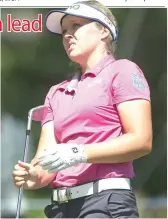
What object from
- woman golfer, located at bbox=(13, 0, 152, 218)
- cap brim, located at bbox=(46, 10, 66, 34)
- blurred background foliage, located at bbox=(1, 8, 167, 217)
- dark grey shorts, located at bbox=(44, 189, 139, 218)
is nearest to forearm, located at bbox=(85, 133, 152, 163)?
woman golfer, located at bbox=(13, 0, 152, 218)

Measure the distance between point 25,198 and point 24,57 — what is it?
1.08 metres

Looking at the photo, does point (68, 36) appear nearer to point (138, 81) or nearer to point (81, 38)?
point (81, 38)

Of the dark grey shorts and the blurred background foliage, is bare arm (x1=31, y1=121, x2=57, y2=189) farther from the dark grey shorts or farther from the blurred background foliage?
the blurred background foliage

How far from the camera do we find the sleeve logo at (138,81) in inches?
93.6

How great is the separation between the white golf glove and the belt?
83mm

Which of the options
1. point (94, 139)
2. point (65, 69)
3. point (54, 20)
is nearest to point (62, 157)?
point (94, 139)

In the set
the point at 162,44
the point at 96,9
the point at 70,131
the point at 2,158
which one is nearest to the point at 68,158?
the point at 70,131

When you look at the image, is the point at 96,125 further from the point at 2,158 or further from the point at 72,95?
the point at 2,158

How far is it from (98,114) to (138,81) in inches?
6.9

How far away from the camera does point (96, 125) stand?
2.36 m

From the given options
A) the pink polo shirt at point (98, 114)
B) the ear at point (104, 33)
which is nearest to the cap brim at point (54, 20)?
the ear at point (104, 33)

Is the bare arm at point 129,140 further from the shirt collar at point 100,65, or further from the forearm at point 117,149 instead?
the shirt collar at point 100,65

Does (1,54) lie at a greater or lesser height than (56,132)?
greater

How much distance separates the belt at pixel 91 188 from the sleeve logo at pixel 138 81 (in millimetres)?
307
